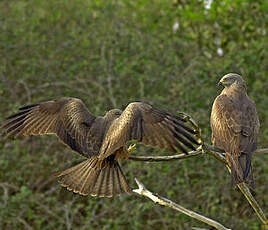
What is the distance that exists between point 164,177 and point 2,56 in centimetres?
268

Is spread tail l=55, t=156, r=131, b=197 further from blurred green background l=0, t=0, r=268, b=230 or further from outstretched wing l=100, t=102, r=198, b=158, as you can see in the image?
blurred green background l=0, t=0, r=268, b=230

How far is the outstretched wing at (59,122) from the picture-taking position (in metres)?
4.39

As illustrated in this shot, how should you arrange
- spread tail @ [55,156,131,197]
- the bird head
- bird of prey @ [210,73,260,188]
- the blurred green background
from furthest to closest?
the blurred green background → the bird head → spread tail @ [55,156,131,197] → bird of prey @ [210,73,260,188]

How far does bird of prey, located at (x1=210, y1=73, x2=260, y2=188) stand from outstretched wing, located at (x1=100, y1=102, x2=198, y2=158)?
0.31 m

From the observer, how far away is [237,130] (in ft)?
13.6

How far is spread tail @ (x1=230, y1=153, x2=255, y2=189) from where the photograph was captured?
3842 mm

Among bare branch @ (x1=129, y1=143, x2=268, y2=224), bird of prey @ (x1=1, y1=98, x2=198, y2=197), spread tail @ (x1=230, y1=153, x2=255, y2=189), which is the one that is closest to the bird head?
bird of prey @ (x1=1, y1=98, x2=198, y2=197)

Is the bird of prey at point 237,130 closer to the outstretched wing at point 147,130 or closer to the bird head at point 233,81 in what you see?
the bird head at point 233,81

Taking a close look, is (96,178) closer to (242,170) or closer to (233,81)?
(242,170)

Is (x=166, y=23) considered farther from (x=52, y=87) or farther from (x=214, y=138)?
(x=214, y=138)

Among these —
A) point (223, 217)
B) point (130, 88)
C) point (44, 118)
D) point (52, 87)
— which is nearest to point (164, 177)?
point (223, 217)

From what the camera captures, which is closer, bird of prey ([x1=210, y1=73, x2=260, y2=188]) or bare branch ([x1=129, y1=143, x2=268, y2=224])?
bare branch ([x1=129, y1=143, x2=268, y2=224])

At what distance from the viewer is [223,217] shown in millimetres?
6609

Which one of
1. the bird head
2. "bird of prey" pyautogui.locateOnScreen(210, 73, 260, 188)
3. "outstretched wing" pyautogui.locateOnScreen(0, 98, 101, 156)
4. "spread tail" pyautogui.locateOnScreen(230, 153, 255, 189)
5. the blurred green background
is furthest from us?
the blurred green background
